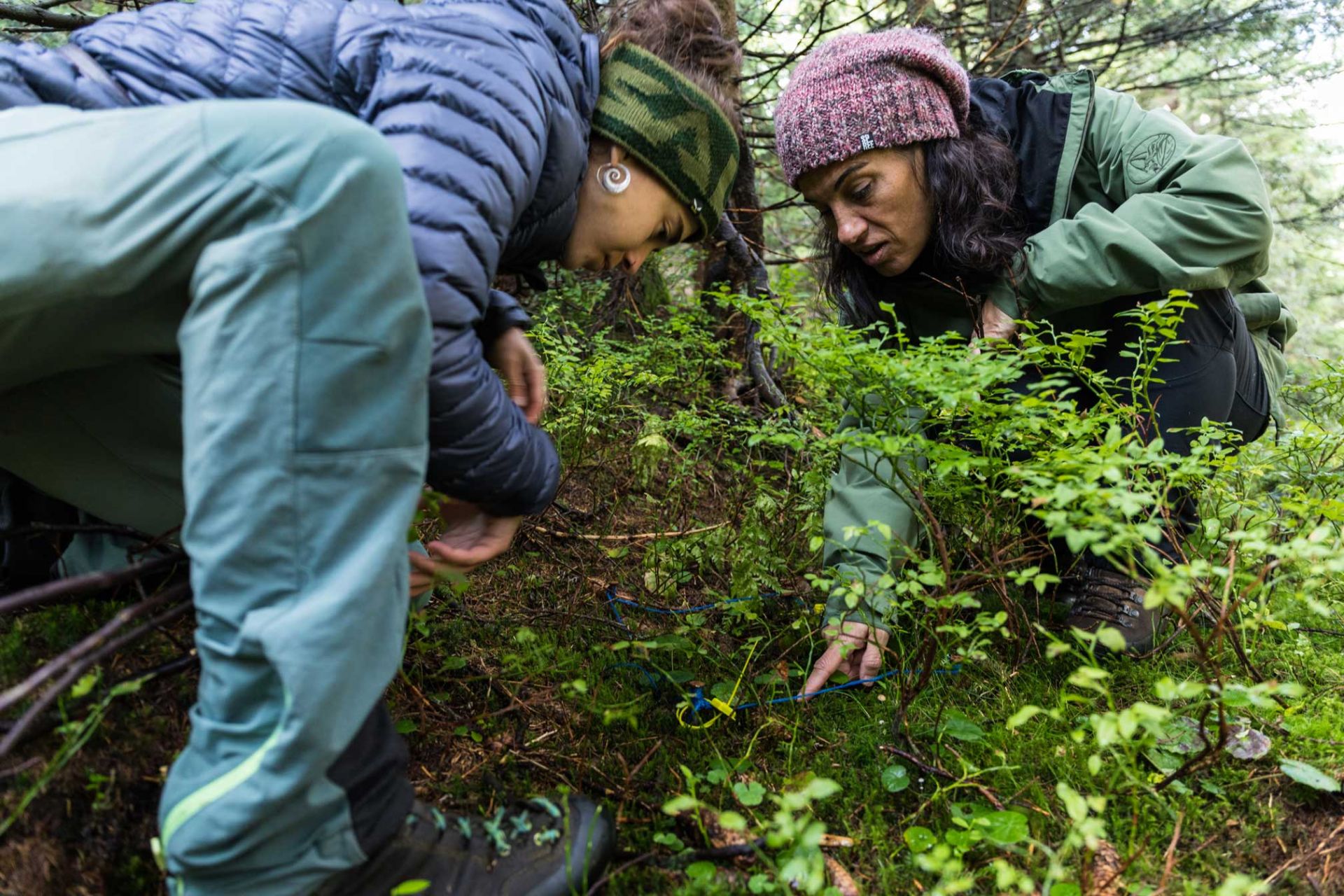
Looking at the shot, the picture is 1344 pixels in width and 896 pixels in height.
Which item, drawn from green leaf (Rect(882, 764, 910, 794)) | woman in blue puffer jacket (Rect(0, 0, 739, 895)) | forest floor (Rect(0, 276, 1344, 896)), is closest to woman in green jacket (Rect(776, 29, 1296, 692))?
forest floor (Rect(0, 276, 1344, 896))

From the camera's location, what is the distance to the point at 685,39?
226 centimetres

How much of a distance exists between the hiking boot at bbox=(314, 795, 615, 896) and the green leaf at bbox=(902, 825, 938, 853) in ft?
1.98

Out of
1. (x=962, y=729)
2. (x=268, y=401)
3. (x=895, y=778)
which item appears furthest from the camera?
(x=962, y=729)

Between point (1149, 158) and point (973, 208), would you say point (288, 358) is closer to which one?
point (973, 208)

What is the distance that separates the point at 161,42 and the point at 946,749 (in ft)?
7.63

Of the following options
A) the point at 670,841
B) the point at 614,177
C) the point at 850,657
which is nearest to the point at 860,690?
the point at 850,657

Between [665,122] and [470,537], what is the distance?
1196 mm

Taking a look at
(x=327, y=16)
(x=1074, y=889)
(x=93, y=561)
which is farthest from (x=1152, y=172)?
(x=93, y=561)

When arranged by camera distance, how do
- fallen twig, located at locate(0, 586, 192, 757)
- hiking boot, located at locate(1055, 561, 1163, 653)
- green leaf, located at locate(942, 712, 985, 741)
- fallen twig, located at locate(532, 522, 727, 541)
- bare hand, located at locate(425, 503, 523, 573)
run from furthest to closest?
fallen twig, located at locate(532, 522, 727, 541)
hiking boot, located at locate(1055, 561, 1163, 653)
green leaf, located at locate(942, 712, 985, 741)
bare hand, located at locate(425, 503, 523, 573)
fallen twig, located at locate(0, 586, 192, 757)

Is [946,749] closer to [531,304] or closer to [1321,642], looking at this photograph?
[1321,642]

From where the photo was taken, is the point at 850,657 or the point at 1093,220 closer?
the point at 850,657

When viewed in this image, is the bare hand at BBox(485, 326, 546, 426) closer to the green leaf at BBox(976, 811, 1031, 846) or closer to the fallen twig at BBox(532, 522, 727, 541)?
the fallen twig at BBox(532, 522, 727, 541)

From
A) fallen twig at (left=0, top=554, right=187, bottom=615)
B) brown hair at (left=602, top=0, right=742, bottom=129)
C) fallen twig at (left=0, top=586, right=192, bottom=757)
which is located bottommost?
fallen twig at (left=0, top=586, right=192, bottom=757)

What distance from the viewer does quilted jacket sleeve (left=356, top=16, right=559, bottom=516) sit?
4.68 feet
